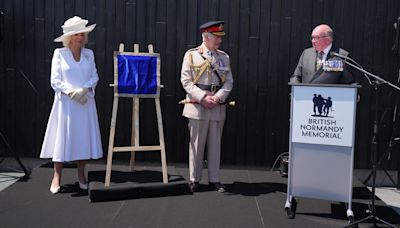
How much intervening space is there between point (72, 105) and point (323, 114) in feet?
7.31

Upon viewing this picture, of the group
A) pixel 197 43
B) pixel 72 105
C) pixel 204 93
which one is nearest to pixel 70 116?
pixel 72 105

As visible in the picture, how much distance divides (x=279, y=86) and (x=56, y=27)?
8.67 ft

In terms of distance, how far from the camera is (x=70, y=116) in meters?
4.21

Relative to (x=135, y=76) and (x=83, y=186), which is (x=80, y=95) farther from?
(x=83, y=186)

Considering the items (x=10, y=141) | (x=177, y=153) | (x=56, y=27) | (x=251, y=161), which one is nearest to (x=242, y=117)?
(x=251, y=161)

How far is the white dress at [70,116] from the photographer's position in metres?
4.19

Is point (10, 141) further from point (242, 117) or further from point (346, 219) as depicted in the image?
Result: point (346, 219)

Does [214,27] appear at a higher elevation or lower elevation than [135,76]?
higher

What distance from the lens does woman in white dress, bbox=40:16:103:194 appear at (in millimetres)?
4184

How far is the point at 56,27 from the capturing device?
5266mm

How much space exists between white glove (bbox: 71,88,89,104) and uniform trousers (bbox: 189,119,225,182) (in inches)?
40.6

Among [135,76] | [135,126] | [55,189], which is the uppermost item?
[135,76]

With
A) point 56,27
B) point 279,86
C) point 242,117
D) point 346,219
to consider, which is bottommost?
point 346,219

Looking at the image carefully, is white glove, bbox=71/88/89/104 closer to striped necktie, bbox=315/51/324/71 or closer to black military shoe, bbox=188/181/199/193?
black military shoe, bbox=188/181/199/193
